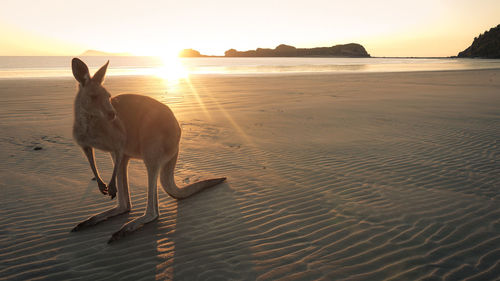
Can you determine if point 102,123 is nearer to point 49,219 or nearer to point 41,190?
point 49,219

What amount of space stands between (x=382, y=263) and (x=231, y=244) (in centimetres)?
142

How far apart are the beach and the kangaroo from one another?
0.87 feet

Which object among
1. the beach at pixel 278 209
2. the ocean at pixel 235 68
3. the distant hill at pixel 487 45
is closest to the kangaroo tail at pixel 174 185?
the beach at pixel 278 209

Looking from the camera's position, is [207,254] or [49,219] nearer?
[207,254]

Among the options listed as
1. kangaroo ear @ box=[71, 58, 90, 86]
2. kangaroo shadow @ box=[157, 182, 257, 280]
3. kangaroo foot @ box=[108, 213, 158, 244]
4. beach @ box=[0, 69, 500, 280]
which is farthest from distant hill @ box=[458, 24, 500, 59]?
kangaroo ear @ box=[71, 58, 90, 86]

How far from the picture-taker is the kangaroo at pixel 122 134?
7.92 feet

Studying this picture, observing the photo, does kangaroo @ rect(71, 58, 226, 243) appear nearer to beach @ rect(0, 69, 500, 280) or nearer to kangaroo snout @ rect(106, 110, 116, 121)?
kangaroo snout @ rect(106, 110, 116, 121)

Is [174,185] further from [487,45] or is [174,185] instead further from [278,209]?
[487,45]

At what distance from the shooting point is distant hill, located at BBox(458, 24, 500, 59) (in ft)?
277

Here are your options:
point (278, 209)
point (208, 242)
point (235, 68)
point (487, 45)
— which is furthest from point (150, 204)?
point (487, 45)

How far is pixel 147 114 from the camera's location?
2.88m

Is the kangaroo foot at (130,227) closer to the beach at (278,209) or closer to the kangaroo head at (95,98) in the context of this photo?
the beach at (278,209)

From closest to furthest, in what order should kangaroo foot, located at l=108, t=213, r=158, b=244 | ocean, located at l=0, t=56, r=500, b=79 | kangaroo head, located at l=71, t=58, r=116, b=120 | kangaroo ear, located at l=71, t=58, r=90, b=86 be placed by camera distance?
kangaroo ear, located at l=71, t=58, r=90, b=86 → kangaroo head, located at l=71, t=58, r=116, b=120 → kangaroo foot, located at l=108, t=213, r=158, b=244 → ocean, located at l=0, t=56, r=500, b=79

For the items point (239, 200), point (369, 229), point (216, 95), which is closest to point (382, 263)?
point (369, 229)
